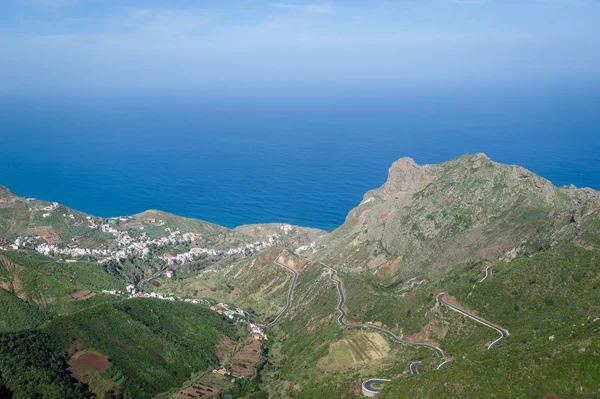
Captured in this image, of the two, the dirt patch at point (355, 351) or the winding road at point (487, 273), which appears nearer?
the dirt patch at point (355, 351)

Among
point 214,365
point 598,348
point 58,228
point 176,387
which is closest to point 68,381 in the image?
point 176,387

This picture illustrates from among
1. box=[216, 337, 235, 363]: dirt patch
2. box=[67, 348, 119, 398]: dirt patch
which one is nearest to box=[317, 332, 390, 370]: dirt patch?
box=[216, 337, 235, 363]: dirt patch

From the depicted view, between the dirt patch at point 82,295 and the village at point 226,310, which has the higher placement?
the dirt patch at point 82,295

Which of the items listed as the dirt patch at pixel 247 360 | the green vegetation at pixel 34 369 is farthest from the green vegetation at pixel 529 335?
the green vegetation at pixel 34 369

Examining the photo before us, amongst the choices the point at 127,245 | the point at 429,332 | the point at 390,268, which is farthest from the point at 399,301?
the point at 127,245

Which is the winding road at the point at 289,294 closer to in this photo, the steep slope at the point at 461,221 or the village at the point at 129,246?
the steep slope at the point at 461,221

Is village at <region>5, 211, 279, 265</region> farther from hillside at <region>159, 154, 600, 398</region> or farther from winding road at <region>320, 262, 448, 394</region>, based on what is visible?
winding road at <region>320, 262, 448, 394</region>
